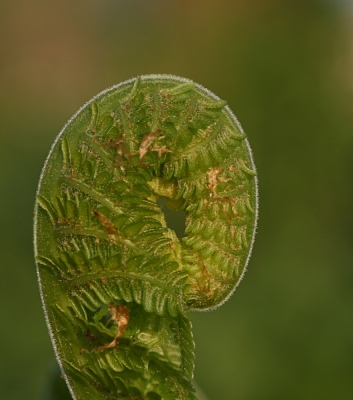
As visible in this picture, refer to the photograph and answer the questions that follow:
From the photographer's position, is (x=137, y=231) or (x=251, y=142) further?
(x=251, y=142)

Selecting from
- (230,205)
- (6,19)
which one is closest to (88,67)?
(6,19)

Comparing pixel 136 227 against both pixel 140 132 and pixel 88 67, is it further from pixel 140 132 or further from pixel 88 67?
pixel 88 67

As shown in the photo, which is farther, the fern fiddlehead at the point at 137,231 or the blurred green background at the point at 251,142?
the blurred green background at the point at 251,142

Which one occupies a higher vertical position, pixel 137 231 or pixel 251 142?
pixel 251 142
